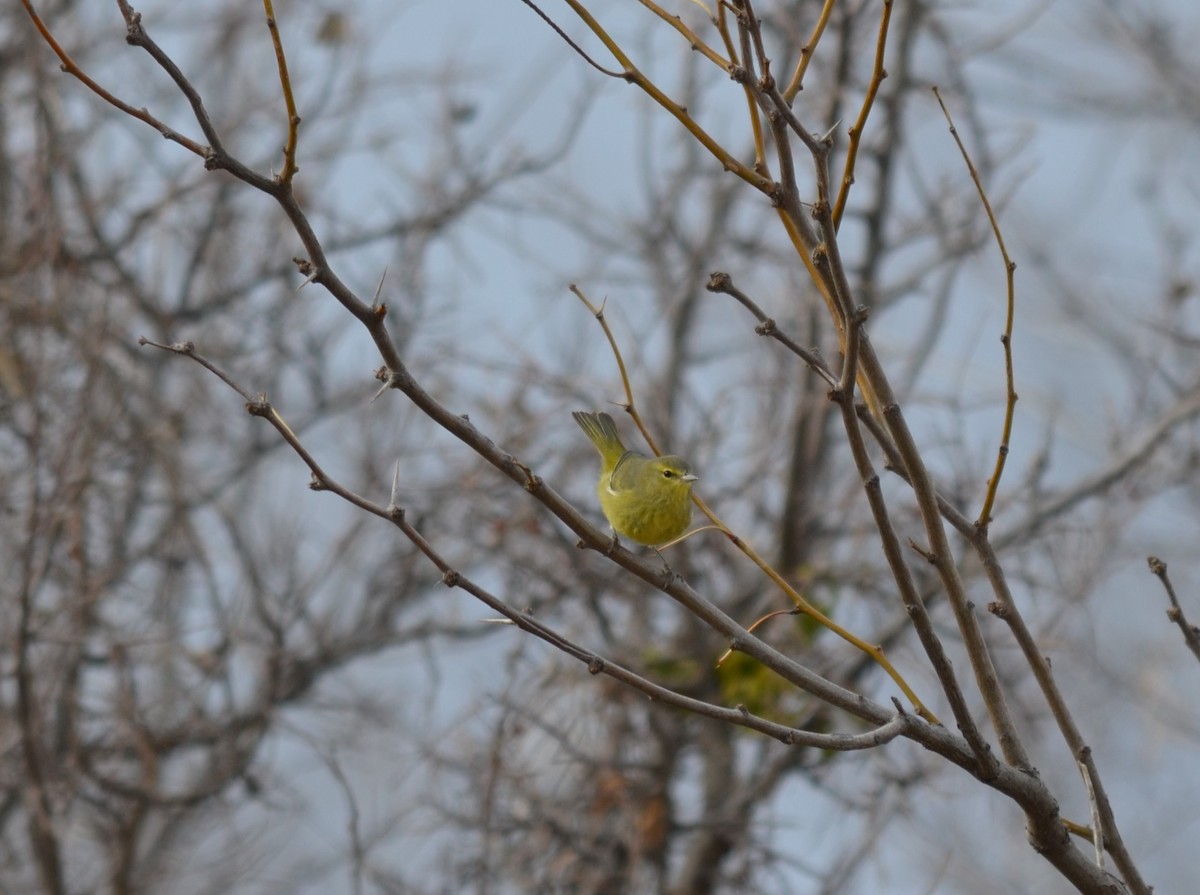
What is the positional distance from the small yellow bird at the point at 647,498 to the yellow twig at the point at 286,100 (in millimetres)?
2428

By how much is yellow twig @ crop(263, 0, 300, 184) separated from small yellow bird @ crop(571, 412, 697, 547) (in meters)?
2.43

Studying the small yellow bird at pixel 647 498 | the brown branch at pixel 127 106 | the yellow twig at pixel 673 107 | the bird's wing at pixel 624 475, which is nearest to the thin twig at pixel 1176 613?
the yellow twig at pixel 673 107

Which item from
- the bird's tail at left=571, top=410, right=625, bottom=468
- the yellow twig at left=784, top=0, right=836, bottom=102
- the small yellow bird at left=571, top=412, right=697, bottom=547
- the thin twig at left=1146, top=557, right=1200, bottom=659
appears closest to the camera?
the yellow twig at left=784, top=0, right=836, bottom=102

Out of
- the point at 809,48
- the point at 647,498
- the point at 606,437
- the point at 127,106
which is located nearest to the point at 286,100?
the point at 127,106

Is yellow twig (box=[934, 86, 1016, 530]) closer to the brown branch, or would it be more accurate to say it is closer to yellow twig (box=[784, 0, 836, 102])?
yellow twig (box=[784, 0, 836, 102])

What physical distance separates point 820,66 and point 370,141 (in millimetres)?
3654

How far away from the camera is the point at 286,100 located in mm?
1688

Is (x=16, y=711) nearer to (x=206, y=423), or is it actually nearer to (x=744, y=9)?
(x=206, y=423)

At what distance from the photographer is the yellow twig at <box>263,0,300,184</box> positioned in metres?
1.62

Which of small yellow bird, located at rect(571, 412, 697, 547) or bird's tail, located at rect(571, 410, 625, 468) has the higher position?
bird's tail, located at rect(571, 410, 625, 468)

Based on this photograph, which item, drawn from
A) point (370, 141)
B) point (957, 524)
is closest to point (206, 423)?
point (370, 141)

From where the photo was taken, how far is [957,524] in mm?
2293

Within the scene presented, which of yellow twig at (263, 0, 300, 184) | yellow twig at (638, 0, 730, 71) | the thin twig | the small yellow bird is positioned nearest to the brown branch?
yellow twig at (263, 0, 300, 184)

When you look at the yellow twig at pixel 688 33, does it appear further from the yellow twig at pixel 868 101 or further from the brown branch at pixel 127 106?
the brown branch at pixel 127 106
